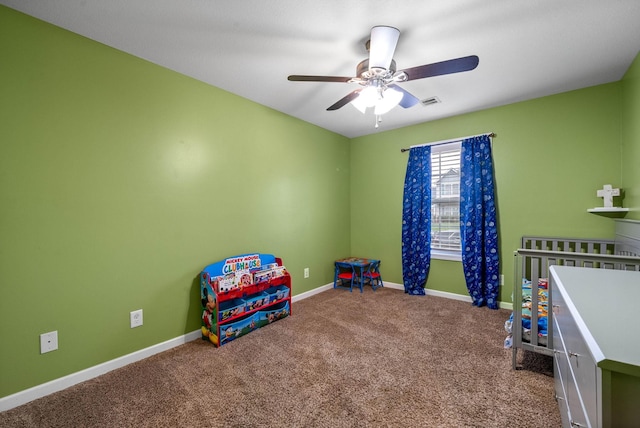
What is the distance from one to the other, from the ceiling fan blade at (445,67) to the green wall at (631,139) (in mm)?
1623

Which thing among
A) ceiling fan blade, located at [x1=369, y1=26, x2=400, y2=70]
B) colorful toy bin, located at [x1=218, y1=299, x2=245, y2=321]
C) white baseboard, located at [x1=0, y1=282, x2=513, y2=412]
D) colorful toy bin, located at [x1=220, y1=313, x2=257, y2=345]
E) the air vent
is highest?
the air vent

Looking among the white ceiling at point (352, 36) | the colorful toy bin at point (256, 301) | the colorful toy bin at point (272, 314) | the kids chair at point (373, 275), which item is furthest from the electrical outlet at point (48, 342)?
the kids chair at point (373, 275)

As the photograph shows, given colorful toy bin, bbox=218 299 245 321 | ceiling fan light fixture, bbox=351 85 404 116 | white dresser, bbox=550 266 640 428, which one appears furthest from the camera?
colorful toy bin, bbox=218 299 245 321

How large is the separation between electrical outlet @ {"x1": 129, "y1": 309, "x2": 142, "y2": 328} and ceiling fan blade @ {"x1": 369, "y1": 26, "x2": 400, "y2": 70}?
244 cm

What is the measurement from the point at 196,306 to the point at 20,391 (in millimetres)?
1091

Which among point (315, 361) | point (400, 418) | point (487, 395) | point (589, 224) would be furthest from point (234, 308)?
point (589, 224)

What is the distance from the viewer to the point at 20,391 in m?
1.63

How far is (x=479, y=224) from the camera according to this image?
3.15m

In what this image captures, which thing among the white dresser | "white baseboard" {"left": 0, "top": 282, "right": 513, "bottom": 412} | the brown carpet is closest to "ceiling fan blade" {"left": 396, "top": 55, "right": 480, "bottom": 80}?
the white dresser

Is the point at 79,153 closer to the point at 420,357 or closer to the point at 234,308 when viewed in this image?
the point at 234,308

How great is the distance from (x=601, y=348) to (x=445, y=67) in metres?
1.49

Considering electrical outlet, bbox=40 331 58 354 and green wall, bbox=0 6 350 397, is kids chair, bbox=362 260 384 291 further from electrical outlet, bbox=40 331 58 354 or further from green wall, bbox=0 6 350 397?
electrical outlet, bbox=40 331 58 354

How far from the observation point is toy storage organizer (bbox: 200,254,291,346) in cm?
231

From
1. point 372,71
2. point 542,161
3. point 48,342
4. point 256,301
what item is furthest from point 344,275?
point 48,342
